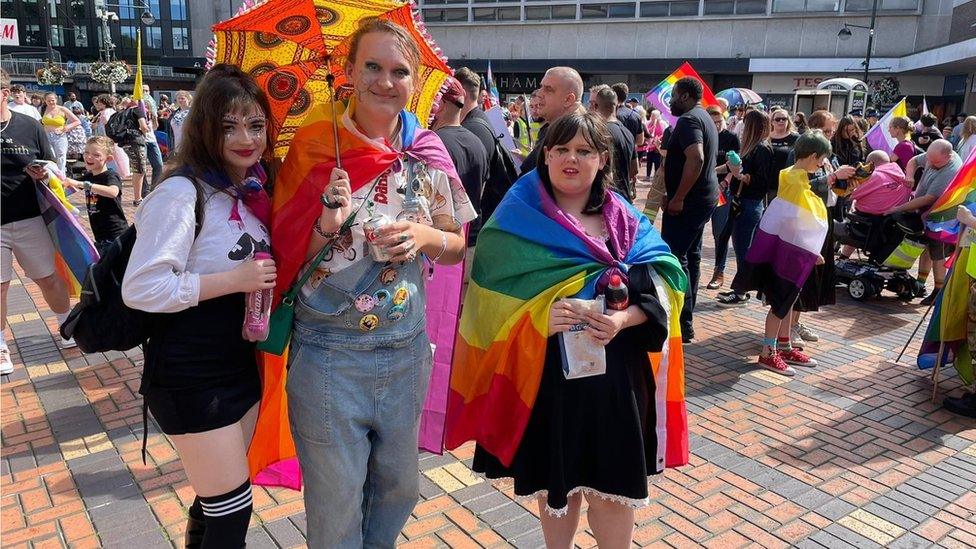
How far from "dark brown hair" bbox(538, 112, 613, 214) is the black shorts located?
1269mm

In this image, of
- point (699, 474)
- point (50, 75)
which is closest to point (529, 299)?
point (699, 474)

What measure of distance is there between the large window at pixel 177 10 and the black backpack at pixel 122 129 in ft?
213

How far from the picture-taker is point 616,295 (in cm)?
239

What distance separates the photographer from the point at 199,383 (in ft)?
6.77

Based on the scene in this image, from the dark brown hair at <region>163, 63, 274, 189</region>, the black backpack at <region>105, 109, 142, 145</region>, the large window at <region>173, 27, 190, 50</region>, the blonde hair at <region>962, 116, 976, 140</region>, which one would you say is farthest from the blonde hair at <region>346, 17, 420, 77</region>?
the large window at <region>173, 27, 190, 50</region>

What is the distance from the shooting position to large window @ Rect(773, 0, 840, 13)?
35.1 meters

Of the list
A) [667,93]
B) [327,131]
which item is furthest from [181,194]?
[667,93]

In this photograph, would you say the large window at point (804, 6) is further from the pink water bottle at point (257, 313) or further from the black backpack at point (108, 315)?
the black backpack at point (108, 315)

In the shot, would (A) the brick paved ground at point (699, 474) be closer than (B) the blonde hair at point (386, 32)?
No

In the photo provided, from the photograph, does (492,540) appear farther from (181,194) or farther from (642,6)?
(642,6)

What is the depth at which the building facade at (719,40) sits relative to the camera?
33.2 meters

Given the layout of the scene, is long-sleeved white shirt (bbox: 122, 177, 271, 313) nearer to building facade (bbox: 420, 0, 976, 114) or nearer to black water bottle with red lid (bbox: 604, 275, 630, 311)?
black water bottle with red lid (bbox: 604, 275, 630, 311)

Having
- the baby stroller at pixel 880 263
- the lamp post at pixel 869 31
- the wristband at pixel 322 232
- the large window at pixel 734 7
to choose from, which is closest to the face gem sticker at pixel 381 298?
the wristband at pixel 322 232

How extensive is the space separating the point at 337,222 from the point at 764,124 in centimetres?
609
